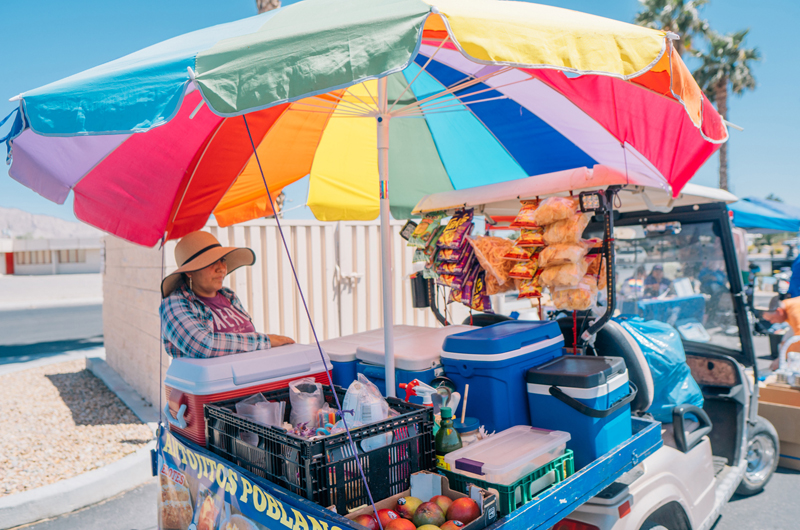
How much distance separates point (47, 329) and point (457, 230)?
15.0 m

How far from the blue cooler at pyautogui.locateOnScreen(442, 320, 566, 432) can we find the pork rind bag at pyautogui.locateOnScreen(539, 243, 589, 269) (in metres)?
0.56

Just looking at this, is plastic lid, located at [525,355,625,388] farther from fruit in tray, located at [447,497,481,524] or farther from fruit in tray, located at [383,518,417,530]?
fruit in tray, located at [383,518,417,530]

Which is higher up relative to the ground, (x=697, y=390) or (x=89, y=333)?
(x=697, y=390)

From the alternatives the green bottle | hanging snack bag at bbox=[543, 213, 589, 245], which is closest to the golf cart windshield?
hanging snack bag at bbox=[543, 213, 589, 245]

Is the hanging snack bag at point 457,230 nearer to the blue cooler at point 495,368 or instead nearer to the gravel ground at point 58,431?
the blue cooler at point 495,368

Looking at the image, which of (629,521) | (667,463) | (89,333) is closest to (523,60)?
(629,521)

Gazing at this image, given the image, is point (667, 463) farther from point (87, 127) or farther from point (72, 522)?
point (72, 522)

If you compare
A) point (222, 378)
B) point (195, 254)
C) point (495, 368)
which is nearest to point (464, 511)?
point (495, 368)

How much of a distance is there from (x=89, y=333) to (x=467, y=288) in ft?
43.1

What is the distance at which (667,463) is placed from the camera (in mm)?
2539

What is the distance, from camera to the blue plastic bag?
2.98 meters

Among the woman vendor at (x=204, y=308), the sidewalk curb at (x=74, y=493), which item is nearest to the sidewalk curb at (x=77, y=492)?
the sidewalk curb at (x=74, y=493)

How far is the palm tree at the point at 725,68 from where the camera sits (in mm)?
21438

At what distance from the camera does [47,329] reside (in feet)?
46.3
